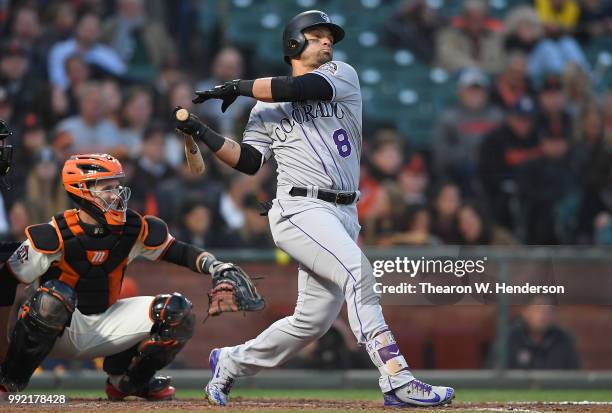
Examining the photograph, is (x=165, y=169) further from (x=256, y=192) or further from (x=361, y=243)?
(x=361, y=243)

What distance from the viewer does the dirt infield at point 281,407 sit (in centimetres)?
594

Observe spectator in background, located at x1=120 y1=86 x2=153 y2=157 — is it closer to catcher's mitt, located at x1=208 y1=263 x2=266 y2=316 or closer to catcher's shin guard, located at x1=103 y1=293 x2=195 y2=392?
catcher's shin guard, located at x1=103 y1=293 x2=195 y2=392

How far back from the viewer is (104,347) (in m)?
6.70

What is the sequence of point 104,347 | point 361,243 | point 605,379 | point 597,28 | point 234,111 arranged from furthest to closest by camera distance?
point 597,28, point 234,111, point 361,243, point 605,379, point 104,347

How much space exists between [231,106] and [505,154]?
9.36 feet

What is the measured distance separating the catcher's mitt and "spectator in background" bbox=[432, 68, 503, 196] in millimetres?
6073

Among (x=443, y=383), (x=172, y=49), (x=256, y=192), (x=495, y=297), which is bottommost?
(x=443, y=383)

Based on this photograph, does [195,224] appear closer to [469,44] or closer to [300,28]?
[300,28]

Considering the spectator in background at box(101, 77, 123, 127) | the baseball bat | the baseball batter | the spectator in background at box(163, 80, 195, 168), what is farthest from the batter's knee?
the spectator in background at box(101, 77, 123, 127)

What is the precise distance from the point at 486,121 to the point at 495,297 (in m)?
4.26

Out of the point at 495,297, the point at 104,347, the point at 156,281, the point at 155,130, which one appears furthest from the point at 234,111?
the point at 104,347

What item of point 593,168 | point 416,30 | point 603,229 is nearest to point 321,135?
point 603,229

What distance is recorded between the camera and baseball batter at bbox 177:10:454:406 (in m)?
5.84

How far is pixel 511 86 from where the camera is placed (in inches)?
522
